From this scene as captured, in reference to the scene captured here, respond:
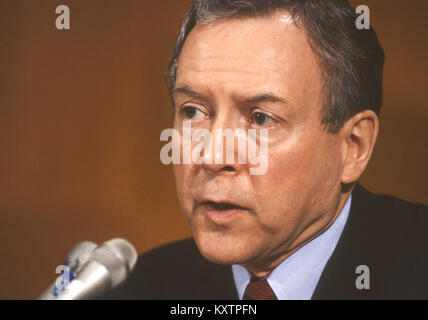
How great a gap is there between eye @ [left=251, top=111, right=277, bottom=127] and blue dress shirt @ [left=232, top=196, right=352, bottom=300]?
251mm

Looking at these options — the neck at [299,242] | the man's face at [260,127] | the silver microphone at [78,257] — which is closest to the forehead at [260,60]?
the man's face at [260,127]

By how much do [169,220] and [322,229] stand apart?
0.40 meters

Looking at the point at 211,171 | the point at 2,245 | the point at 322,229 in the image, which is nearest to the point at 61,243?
the point at 2,245

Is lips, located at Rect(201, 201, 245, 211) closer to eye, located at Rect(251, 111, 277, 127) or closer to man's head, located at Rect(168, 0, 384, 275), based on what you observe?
man's head, located at Rect(168, 0, 384, 275)

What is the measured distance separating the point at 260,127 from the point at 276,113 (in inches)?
1.5

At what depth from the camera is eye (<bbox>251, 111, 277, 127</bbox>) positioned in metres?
0.93

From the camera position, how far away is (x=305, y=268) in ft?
3.37

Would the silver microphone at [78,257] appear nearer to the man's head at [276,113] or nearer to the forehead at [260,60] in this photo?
the man's head at [276,113]

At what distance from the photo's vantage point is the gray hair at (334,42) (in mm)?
A: 933

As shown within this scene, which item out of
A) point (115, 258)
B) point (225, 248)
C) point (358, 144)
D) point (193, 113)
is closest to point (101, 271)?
point (115, 258)

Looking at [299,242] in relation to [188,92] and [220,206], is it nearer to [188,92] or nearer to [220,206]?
[220,206]

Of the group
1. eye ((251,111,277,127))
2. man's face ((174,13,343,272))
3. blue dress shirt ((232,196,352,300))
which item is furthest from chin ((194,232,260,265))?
eye ((251,111,277,127))

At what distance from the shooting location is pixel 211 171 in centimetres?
93
